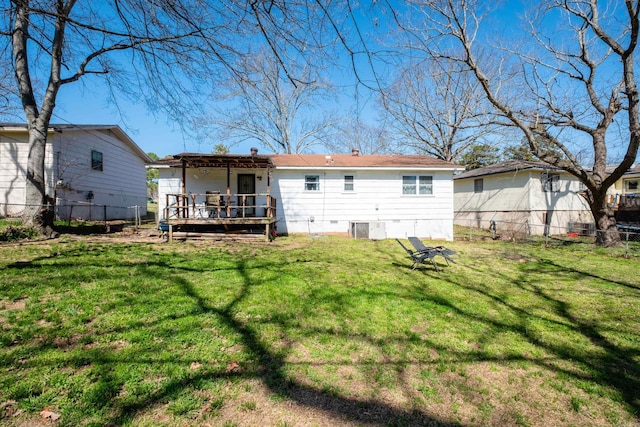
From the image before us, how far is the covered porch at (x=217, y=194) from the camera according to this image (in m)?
11.2

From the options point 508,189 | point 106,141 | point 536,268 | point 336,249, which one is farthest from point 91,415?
point 508,189

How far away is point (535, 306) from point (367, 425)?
14.7 ft

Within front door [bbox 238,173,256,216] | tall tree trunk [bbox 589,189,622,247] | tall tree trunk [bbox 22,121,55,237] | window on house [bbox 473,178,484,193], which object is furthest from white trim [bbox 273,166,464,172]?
tall tree trunk [bbox 22,121,55,237]

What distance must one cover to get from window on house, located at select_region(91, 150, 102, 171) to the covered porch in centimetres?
509

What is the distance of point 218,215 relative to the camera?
11.2 meters

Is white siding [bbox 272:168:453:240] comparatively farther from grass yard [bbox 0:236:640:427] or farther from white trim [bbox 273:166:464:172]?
grass yard [bbox 0:236:640:427]

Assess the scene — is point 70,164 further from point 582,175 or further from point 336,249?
point 582,175

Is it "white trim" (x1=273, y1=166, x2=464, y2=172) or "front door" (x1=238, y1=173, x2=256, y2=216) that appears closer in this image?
"white trim" (x1=273, y1=166, x2=464, y2=172)

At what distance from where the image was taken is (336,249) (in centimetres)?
979

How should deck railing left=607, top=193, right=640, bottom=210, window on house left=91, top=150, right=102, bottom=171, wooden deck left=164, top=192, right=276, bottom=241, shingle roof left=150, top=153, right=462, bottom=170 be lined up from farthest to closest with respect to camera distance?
1. deck railing left=607, top=193, right=640, bottom=210
2. window on house left=91, top=150, right=102, bottom=171
3. shingle roof left=150, top=153, right=462, bottom=170
4. wooden deck left=164, top=192, right=276, bottom=241

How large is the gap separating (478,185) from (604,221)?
25.9 ft

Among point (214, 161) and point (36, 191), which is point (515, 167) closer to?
point (214, 161)

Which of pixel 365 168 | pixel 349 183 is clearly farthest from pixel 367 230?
pixel 365 168

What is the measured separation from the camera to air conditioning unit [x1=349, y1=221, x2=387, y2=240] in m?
13.4
